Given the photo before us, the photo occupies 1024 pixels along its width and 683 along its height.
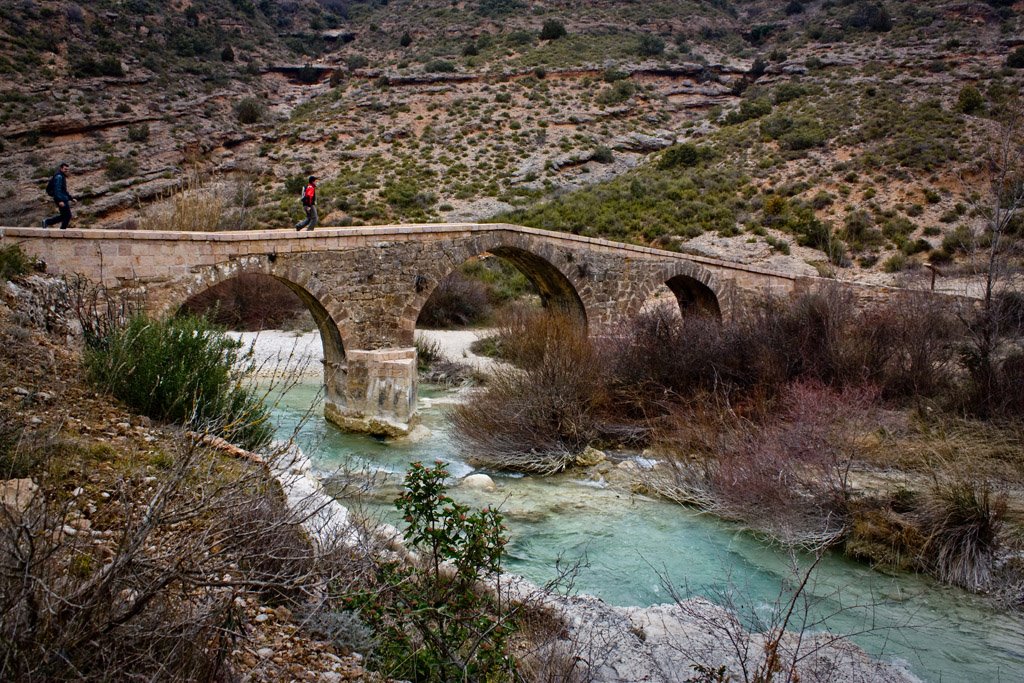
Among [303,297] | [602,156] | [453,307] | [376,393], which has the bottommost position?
[453,307]

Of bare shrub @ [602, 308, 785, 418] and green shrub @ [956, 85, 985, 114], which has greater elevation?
green shrub @ [956, 85, 985, 114]

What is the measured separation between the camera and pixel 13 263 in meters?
8.72

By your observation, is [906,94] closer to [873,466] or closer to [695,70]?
[695,70]

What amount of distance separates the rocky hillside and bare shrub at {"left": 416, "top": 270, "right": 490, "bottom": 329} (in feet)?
22.6

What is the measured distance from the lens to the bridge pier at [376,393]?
508 inches

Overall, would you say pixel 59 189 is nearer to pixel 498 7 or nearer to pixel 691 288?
pixel 691 288

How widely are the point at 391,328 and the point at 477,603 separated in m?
9.88

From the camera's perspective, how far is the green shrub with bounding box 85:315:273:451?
6203 mm

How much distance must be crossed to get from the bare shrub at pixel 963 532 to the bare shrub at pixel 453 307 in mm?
19361

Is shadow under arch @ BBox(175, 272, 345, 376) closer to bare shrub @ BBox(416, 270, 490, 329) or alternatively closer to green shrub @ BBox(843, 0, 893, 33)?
bare shrub @ BBox(416, 270, 490, 329)

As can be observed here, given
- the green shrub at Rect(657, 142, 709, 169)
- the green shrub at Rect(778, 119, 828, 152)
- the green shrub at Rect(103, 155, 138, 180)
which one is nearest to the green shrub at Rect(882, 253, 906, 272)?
the green shrub at Rect(778, 119, 828, 152)

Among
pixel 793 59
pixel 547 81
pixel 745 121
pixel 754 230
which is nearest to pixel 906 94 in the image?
pixel 745 121

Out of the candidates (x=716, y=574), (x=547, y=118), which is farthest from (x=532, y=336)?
(x=547, y=118)

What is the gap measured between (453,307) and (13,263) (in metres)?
17.3
